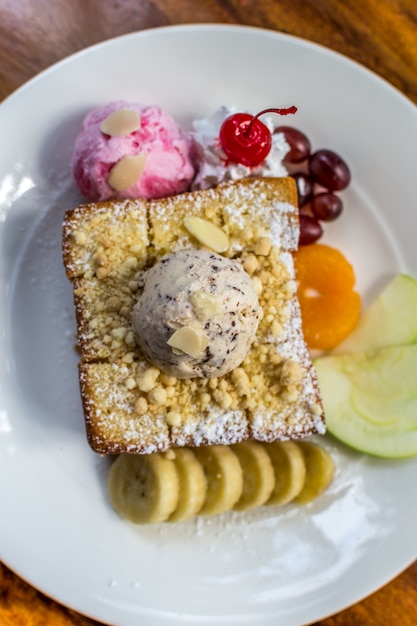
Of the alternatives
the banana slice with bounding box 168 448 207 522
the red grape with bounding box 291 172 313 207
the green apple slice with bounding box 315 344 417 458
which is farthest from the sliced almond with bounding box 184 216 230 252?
the banana slice with bounding box 168 448 207 522

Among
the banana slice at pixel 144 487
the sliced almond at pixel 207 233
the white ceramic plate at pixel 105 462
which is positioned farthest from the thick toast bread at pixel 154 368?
the white ceramic plate at pixel 105 462

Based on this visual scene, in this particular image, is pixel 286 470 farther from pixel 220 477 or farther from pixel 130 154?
pixel 130 154

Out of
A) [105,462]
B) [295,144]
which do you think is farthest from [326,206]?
[105,462]

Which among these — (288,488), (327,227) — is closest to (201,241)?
(327,227)

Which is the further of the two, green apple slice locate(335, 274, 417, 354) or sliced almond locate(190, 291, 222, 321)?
green apple slice locate(335, 274, 417, 354)

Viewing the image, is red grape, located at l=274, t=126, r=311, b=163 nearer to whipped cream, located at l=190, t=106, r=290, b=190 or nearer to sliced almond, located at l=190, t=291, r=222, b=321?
whipped cream, located at l=190, t=106, r=290, b=190

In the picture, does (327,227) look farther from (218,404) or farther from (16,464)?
(16,464)
